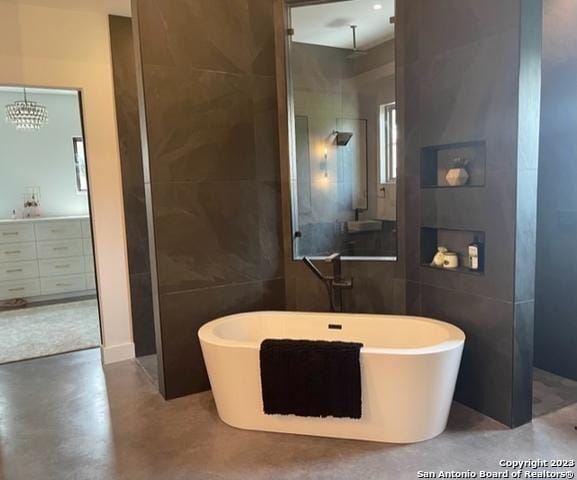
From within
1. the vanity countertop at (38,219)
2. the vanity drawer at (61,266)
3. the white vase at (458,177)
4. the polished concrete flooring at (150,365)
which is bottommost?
the polished concrete flooring at (150,365)

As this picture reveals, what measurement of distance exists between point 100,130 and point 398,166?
2386 mm

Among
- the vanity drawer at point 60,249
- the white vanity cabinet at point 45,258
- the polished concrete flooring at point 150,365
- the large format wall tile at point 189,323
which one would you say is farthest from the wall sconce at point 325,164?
the vanity drawer at point 60,249

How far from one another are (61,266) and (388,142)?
4.54 metres

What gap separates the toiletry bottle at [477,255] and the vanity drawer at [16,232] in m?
5.15

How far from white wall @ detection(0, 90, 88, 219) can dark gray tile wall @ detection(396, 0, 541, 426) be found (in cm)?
481

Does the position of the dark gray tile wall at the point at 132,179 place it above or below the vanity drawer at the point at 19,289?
above

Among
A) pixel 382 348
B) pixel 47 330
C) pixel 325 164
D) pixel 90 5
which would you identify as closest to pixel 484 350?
pixel 382 348

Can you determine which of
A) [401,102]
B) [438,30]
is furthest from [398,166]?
[438,30]

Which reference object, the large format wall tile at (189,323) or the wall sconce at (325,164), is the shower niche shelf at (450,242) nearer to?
the wall sconce at (325,164)

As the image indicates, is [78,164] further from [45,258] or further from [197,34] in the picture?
[197,34]

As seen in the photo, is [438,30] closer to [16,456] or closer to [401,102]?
[401,102]

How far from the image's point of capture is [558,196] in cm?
298

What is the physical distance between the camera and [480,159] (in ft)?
8.47

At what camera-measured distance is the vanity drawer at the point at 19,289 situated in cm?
536
